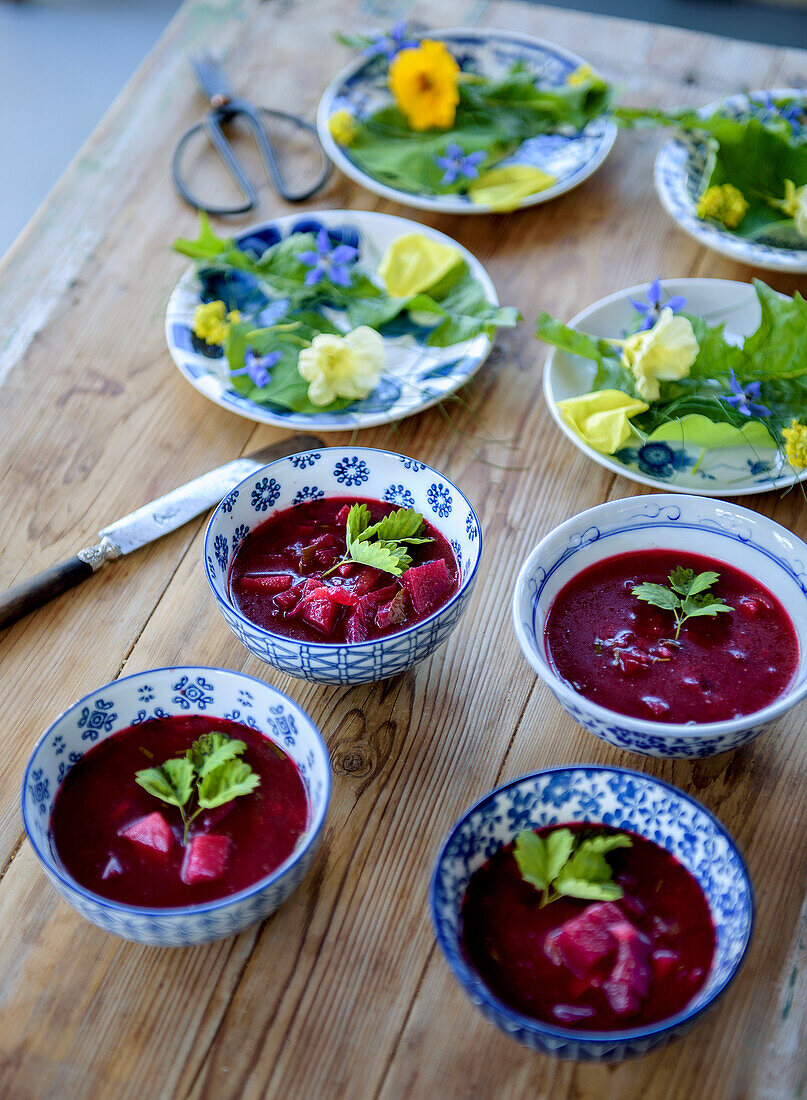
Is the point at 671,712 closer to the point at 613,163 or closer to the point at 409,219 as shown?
the point at 409,219

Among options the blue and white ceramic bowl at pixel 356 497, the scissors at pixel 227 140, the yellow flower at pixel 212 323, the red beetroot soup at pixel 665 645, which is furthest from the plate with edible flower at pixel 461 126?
the red beetroot soup at pixel 665 645

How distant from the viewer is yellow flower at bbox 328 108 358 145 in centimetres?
236

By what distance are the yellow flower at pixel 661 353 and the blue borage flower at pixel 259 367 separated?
675 mm

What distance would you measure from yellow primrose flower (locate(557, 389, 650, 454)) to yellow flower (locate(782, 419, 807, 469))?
25 cm

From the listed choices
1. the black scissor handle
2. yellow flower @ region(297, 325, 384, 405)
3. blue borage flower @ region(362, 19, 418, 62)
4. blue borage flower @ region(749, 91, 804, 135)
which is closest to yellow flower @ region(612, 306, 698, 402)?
yellow flower @ region(297, 325, 384, 405)

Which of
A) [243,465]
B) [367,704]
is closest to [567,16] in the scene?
[243,465]

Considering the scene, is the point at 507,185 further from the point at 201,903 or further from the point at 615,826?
the point at 201,903

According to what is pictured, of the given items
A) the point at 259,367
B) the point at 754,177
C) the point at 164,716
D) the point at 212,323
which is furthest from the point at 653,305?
the point at 164,716

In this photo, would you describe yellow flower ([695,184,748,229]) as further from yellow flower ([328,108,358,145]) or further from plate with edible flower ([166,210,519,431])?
yellow flower ([328,108,358,145])

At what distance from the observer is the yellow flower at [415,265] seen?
2.06 m

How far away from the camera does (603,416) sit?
1.74 metres

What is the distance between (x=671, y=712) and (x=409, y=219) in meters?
1.45

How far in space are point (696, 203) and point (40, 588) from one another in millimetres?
1645

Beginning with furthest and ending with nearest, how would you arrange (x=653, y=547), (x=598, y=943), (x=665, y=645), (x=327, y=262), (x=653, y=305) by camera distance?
(x=327, y=262), (x=653, y=305), (x=653, y=547), (x=665, y=645), (x=598, y=943)
